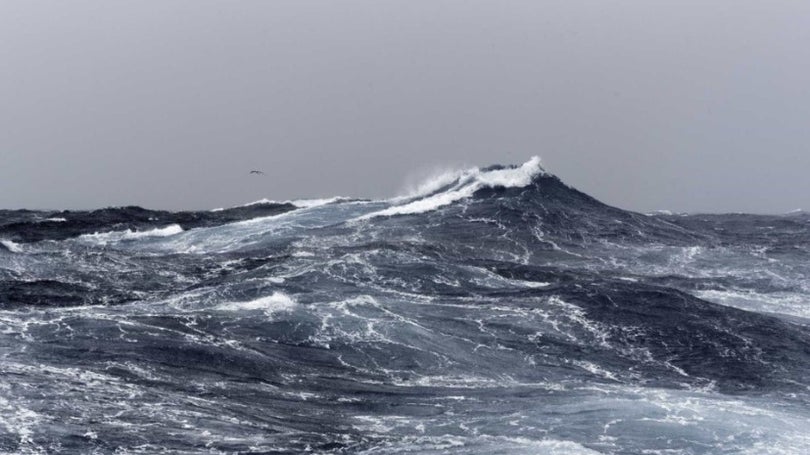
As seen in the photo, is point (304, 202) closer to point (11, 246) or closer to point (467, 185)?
point (467, 185)

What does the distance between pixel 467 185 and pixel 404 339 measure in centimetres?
6354

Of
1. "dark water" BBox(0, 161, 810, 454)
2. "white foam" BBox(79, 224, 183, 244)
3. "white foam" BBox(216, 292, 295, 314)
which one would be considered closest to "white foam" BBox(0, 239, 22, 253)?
"dark water" BBox(0, 161, 810, 454)

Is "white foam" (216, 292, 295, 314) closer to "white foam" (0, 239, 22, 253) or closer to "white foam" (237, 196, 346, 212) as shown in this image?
"white foam" (0, 239, 22, 253)

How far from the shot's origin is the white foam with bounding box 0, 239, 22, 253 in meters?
86.6

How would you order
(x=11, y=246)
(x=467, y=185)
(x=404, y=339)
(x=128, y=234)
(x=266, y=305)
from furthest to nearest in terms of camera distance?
(x=467, y=185) → (x=128, y=234) → (x=11, y=246) → (x=266, y=305) → (x=404, y=339)

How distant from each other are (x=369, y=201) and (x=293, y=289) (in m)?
57.3

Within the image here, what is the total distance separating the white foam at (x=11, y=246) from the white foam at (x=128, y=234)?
9.08 m

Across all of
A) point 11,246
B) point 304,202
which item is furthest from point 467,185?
point 11,246

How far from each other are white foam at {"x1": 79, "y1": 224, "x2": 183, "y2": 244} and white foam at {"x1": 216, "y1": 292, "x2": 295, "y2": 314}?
39.2 m

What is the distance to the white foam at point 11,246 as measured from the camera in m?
86.6

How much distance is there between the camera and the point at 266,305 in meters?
64.5

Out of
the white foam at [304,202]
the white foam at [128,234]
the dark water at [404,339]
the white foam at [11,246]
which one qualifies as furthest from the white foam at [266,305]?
the white foam at [304,202]

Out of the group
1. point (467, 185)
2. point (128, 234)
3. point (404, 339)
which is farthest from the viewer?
point (467, 185)

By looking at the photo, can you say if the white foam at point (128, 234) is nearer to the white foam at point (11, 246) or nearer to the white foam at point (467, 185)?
the white foam at point (11, 246)
